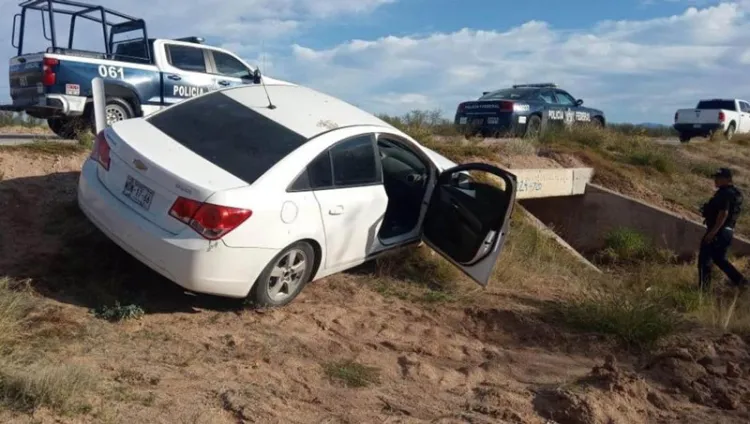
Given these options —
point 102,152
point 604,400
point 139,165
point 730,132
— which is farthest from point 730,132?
point 139,165

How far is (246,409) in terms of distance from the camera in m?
3.91

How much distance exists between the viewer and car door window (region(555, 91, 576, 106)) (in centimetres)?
1759

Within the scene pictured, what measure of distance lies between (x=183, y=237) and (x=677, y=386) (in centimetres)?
350

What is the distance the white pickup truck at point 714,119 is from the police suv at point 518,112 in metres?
9.71

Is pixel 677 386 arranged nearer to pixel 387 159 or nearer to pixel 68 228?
pixel 387 159

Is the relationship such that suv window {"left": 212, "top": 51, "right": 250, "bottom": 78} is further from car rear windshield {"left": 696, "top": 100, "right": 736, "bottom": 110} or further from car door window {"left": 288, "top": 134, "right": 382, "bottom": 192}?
car rear windshield {"left": 696, "top": 100, "right": 736, "bottom": 110}

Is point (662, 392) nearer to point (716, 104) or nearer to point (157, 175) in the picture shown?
point (157, 175)

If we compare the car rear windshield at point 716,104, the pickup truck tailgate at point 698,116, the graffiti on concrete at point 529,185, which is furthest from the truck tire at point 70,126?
the car rear windshield at point 716,104

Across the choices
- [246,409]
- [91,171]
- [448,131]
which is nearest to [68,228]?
[91,171]

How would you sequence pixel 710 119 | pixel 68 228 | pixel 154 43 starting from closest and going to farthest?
pixel 68 228, pixel 154 43, pixel 710 119

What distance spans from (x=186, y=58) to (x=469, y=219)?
268 inches

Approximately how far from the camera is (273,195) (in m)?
5.32

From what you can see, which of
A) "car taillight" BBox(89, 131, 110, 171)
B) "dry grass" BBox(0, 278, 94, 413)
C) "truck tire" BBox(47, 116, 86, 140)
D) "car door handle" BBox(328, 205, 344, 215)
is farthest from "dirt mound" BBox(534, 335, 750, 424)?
"truck tire" BBox(47, 116, 86, 140)

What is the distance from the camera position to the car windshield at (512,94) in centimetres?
1659
